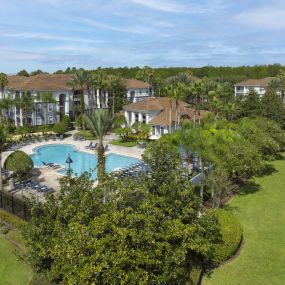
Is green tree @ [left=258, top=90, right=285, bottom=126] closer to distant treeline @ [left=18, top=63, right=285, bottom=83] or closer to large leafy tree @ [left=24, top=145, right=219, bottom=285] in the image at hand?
large leafy tree @ [left=24, top=145, right=219, bottom=285]

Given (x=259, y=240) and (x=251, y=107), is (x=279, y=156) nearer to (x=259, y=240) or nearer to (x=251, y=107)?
(x=251, y=107)

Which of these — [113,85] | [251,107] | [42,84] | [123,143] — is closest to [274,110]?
[251,107]

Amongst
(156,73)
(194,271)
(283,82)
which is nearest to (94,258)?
(194,271)

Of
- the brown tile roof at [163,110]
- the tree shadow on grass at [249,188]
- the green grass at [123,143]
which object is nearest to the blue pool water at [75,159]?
the green grass at [123,143]

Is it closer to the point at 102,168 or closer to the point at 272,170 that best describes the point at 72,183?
the point at 102,168

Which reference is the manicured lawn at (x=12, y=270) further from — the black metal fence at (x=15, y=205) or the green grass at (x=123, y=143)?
the green grass at (x=123, y=143)

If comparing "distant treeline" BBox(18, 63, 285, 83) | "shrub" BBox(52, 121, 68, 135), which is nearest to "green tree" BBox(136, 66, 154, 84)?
"distant treeline" BBox(18, 63, 285, 83)
